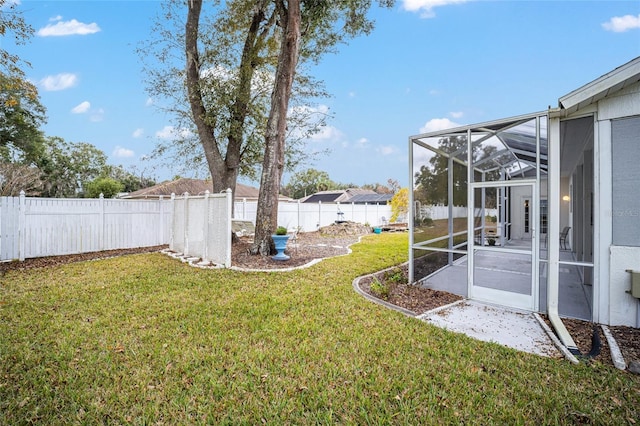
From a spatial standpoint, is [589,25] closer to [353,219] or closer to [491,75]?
[491,75]

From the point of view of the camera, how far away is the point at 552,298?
182 inches

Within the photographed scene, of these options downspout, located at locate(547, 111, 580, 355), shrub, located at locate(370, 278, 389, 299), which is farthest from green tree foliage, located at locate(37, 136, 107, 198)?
downspout, located at locate(547, 111, 580, 355)

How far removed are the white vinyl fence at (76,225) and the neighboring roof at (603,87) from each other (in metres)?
11.5

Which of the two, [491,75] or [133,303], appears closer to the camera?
[133,303]

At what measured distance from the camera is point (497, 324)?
4414mm

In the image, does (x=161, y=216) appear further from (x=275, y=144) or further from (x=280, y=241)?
(x=280, y=241)

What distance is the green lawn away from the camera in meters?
2.43

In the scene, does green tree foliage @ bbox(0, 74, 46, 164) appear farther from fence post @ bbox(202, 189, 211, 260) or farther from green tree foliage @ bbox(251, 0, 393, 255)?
green tree foliage @ bbox(251, 0, 393, 255)

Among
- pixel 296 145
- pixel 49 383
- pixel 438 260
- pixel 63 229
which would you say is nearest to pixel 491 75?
pixel 296 145

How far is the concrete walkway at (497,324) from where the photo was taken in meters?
3.73

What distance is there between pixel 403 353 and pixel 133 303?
13.9 ft

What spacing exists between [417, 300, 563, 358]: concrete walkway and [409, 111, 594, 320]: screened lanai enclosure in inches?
15.2

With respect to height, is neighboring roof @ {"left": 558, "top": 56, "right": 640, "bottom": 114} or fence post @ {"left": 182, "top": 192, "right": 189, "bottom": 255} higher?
neighboring roof @ {"left": 558, "top": 56, "right": 640, "bottom": 114}

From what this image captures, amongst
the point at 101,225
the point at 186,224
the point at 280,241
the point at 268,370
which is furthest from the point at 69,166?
the point at 268,370
